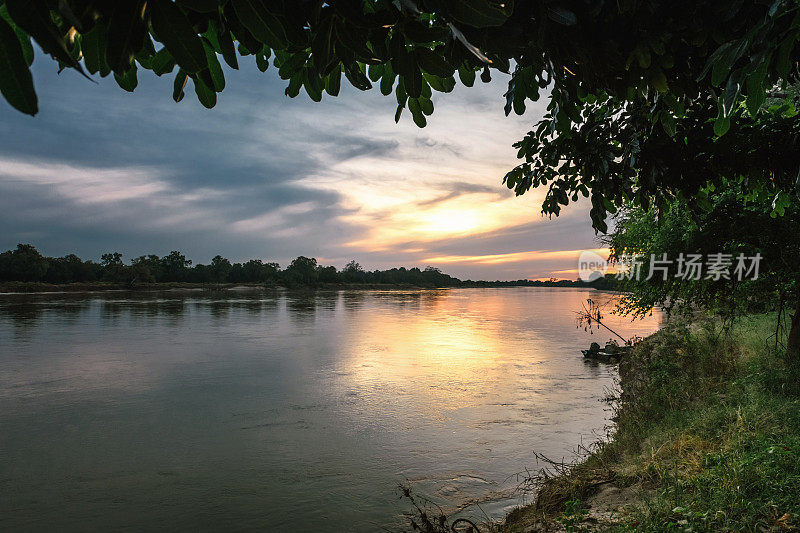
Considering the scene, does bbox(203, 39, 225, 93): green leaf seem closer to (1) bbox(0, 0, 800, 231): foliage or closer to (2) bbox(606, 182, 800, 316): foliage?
(1) bbox(0, 0, 800, 231): foliage

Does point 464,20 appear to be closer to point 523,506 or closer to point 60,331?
point 523,506

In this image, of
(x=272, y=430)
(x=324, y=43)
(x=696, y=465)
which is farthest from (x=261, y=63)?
(x=272, y=430)

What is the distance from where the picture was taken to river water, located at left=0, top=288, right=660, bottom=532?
21.5 ft

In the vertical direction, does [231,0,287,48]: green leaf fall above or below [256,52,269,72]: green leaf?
below

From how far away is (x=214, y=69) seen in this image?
1.79 metres

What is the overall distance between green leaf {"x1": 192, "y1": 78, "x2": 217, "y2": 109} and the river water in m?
5.62

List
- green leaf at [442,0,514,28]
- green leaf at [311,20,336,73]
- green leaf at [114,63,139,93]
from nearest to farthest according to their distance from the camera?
1. green leaf at [442,0,514,28]
2. green leaf at [311,20,336,73]
3. green leaf at [114,63,139,93]

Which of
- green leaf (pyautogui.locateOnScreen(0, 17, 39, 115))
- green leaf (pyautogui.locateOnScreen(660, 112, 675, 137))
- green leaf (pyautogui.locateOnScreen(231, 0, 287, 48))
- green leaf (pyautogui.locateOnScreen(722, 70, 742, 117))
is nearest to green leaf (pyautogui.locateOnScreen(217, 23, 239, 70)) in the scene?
green leaf (pyautogui.locateOnScreen(231, 0, 287, 48))

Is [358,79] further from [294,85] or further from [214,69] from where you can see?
[214,69]

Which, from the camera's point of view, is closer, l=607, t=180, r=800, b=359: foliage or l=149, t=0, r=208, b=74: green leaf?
l=149, t=0, r=208, b=74: green leaf

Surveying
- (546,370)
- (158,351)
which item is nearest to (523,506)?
(546,370)

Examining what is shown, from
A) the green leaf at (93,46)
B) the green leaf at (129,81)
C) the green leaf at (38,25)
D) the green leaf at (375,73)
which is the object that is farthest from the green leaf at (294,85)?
the green leaf at (38,25)

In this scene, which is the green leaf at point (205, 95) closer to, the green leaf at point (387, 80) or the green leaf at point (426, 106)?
the green leaf at point (387, 80)

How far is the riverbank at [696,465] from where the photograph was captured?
12.2ft
